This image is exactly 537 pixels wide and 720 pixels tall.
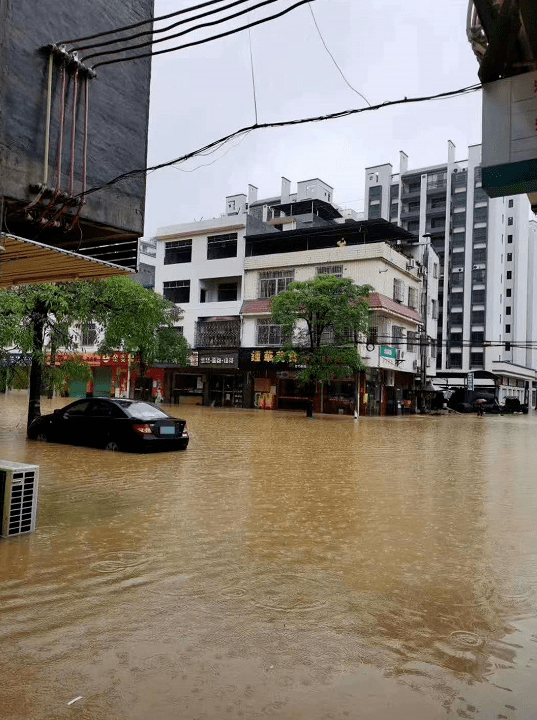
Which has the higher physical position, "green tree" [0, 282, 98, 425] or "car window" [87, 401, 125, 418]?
"green tree" [0, 282, 98, 425]

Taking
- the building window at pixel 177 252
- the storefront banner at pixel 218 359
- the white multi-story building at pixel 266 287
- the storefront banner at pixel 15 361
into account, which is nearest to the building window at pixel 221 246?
the white multi-story building at pixel 266 287

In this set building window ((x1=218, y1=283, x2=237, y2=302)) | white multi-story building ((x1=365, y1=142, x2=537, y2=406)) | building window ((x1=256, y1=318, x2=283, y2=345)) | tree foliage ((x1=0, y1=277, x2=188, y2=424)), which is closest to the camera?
tree foliage ((x1=0, y1=277, x2=188, y2=424))

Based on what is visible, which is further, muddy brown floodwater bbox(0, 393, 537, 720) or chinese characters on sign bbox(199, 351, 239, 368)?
chinese characters on sign bbox(199, 351, 239, 368)

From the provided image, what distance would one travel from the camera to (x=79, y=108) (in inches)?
310

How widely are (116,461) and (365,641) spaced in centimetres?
900

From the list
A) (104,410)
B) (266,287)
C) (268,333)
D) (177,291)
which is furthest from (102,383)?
(104,410)

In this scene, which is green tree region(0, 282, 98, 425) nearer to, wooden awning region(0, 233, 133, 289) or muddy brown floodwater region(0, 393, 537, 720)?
wooden awning region(0, 233, 133, 289)

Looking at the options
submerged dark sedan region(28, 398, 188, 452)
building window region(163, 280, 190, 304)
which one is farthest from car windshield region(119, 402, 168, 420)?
building window region(163, 280, 190, 304)

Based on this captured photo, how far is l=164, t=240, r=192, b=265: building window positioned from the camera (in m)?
47.4

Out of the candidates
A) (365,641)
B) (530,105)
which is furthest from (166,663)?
(530,105)

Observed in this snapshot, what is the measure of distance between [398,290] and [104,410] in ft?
103

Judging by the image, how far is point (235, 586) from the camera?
198 inches

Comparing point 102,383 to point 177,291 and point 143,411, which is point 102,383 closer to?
point 177,291

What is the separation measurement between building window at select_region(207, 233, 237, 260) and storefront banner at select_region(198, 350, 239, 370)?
24.1ft
